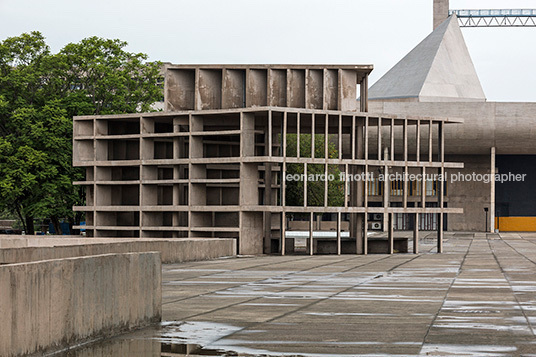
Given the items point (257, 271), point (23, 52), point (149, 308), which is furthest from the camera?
point (23, 52)

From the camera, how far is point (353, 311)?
620 inches

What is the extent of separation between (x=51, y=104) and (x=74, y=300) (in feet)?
155

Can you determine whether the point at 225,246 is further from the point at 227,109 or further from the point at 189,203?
the point at 227,109

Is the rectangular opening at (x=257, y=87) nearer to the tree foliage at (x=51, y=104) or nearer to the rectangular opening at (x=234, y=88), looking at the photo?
the rectangular opening at (x=234, y=88)

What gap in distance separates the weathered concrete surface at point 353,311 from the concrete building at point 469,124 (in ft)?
177

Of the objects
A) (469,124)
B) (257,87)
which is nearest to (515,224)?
(469,124)

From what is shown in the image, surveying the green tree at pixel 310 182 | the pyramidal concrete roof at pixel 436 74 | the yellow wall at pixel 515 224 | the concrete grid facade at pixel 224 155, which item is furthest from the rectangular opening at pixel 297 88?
the yellow wall at pixel 515 224

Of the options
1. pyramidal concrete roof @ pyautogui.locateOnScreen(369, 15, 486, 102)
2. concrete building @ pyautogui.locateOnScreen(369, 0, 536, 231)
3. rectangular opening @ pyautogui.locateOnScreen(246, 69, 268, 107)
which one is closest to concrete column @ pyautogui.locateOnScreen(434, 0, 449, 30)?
pyramidal concrete roof @ pyautogui.locateOnScreen(369, 15, 486, 102)

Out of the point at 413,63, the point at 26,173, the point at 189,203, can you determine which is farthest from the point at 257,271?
the point at 413,63

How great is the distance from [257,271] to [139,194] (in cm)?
1678

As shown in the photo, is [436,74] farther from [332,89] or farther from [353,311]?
[353,311]

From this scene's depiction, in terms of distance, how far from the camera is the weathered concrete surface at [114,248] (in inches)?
861

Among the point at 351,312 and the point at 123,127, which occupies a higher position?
the point at 123,127

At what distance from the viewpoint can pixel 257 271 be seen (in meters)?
28.5
